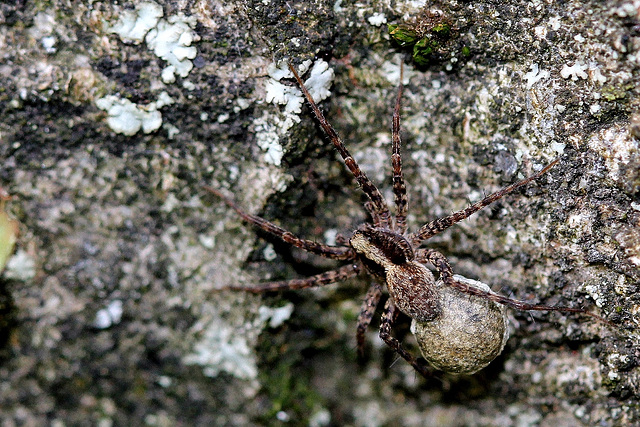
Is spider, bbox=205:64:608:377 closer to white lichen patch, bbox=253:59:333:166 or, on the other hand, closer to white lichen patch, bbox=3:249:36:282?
white lichen patch, bbox=253:59:333:166

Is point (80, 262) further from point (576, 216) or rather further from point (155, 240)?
point (576, 216)

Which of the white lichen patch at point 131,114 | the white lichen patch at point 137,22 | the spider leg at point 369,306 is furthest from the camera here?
the spider leg at point 369,306

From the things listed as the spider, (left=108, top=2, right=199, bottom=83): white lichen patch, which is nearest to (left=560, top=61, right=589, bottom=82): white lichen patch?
the spider

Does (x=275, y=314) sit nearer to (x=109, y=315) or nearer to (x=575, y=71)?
(x=109, y=315)

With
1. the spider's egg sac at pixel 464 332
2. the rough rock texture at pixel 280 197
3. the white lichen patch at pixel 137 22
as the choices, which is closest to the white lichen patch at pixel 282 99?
the rough rock texture at pixel 280 197

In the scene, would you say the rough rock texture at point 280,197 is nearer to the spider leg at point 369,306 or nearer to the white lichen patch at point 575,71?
the white lichen patch at point 575,71

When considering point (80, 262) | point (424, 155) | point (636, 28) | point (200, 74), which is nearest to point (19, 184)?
point (80, 262)
